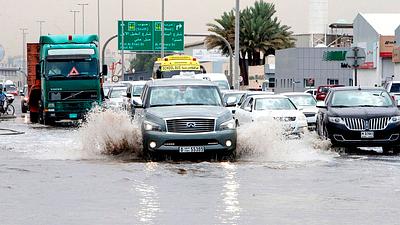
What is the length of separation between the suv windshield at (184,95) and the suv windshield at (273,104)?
26.2 ft

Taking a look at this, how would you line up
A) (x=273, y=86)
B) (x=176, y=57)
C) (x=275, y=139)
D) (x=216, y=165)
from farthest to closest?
(x=273, y=86) → (x=176, y=57) → (x=275, y=139) → (x=216, y=165)

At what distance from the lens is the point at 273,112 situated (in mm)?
30719

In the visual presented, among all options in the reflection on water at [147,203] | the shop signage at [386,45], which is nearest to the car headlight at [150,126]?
the reflection on water at [147,203]

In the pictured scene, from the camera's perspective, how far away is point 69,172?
19.9 meters

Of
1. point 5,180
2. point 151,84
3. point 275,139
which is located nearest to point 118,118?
point 151,84

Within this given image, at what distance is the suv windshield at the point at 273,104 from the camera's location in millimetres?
31609

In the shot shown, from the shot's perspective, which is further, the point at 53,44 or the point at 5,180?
the point at 53,44

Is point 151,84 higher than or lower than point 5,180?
higher

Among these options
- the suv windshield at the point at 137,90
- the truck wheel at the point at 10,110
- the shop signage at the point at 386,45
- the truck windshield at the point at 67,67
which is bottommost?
the truck wheel at the point at 10,110

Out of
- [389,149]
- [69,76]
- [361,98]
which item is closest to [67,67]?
[69,76]

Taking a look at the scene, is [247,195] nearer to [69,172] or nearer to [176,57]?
[69,172]

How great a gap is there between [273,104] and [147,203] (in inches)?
693

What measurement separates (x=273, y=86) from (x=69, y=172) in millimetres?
94231

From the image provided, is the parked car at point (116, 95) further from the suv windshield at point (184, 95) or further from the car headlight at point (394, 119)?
the suv windshield at point (184, 95)
